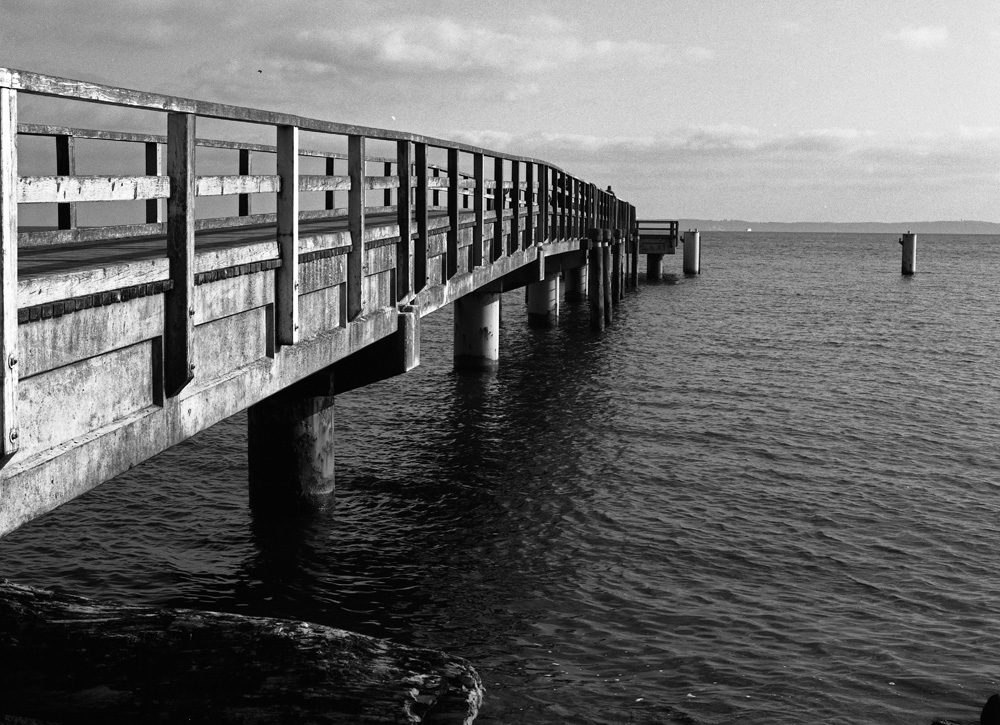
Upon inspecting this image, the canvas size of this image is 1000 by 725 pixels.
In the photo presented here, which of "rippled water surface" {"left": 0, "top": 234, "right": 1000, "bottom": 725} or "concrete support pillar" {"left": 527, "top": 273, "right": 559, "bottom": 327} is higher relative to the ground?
"concrete support pillar" {"left": 527, "top": 273, "right": 559, "bottom": 327}

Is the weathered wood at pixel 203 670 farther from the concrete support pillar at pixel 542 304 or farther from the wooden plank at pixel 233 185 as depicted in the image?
the concrete support pillar at pixel 542 304

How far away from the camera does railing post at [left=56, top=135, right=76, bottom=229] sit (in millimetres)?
8594


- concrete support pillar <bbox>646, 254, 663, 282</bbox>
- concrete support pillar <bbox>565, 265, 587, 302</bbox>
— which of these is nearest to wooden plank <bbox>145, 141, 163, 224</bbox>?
concrete support pillar <bbox>565, 265, 587, 302</bbox>

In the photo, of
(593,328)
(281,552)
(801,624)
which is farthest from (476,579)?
(593,328)

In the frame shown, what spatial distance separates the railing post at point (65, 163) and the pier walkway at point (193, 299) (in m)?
0.02

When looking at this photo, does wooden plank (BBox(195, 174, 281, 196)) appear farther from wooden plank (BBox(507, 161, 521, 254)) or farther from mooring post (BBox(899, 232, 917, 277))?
mooring post (BBox(899, 232, 917, 277))

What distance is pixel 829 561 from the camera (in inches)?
421

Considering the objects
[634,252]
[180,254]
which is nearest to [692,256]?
[634,252]

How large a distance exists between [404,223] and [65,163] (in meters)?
2.69

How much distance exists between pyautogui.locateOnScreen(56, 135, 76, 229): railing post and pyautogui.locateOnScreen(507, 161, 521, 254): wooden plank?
749cm

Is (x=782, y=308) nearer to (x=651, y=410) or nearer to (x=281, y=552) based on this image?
(x=651, y=410)

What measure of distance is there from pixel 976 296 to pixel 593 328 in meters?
27.8

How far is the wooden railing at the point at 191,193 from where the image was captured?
3.94 metres

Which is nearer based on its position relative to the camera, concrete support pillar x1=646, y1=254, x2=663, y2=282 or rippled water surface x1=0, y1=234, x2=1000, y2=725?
rippled water surface x1=0, y1=234, x2=1000, y2=725
